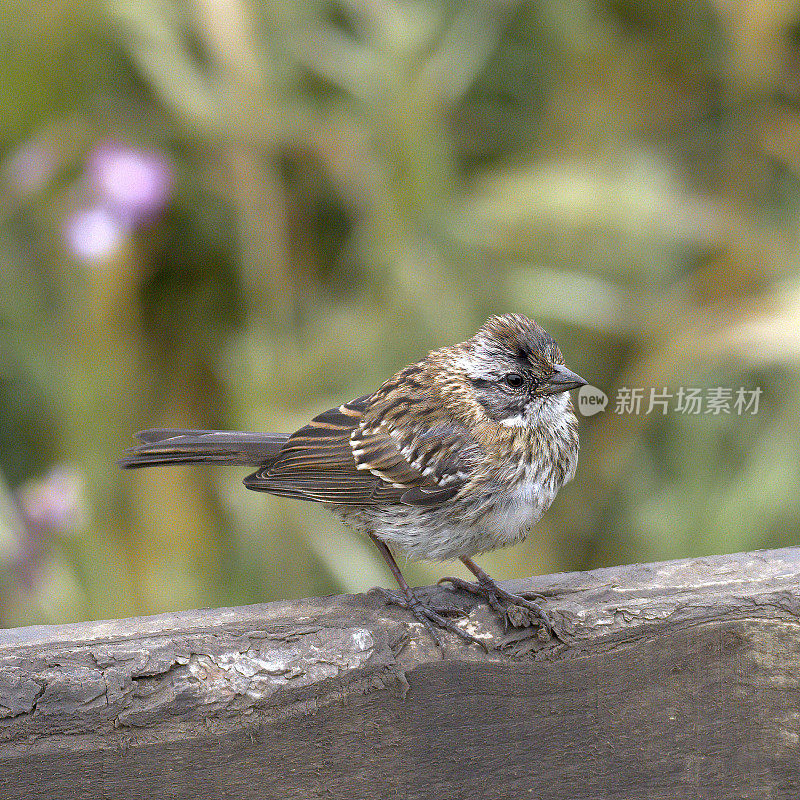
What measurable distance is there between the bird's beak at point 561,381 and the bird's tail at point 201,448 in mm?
514

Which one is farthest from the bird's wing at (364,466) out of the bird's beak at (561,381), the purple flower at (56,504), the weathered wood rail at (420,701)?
the purple flower at (56,504)

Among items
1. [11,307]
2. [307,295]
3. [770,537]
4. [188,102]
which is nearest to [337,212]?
[307,295]

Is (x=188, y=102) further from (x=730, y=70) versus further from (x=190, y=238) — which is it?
(x=730, y=70)

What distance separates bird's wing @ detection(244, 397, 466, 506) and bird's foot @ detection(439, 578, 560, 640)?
0.35 metres

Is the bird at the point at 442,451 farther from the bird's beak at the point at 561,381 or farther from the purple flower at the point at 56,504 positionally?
the purple flower at the point at 56,504

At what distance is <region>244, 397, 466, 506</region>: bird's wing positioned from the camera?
73.9 inches

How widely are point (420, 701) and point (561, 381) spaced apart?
2.24 feet

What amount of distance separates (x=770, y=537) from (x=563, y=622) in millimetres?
1702

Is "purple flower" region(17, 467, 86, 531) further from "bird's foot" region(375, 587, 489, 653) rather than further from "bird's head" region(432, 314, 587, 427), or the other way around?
"bird's foot" region(375, 587, 489, 653)

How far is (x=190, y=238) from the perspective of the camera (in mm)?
3271

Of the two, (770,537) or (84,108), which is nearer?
(770,537)

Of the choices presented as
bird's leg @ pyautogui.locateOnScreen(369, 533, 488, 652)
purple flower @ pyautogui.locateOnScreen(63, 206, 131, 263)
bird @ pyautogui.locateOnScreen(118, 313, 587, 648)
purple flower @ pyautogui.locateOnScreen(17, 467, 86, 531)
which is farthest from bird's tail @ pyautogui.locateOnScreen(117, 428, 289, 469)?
purple flower @ pyautogui.locateOnScreen(63, 206, 131, 263)

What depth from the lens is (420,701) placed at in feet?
4.25

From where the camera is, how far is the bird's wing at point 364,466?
6.16 feet
